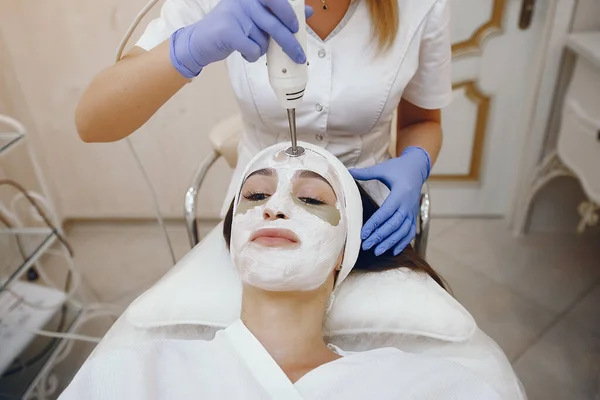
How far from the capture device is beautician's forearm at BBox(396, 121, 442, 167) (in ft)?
3.70

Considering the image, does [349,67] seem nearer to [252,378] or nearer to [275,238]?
[275,238]

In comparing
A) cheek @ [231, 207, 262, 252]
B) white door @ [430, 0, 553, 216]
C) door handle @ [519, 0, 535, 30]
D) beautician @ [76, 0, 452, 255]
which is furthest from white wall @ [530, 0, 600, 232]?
cheek @ [231, 207, 262, 252]

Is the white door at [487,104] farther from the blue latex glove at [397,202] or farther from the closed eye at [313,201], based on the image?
the closed eye at [313,201]

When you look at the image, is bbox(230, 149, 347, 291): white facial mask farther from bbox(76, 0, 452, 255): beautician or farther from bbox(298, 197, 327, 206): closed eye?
bbox(76, 0, 452, 255): beautician

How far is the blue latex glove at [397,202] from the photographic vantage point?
93 centimetres

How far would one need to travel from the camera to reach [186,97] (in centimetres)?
183

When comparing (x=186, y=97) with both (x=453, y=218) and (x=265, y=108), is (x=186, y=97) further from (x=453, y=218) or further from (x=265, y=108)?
(x=453, y=218)

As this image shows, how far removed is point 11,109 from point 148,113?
132 centimetres

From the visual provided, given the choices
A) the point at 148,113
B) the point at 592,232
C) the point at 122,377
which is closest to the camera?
the point at 122,377

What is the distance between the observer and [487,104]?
1832 millimetres

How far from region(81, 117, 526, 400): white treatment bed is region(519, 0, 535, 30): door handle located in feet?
3.70

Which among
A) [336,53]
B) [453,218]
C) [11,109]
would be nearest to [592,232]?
[453,218]

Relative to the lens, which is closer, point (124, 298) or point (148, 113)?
point (148, 113)

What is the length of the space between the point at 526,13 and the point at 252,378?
1.52 meters
